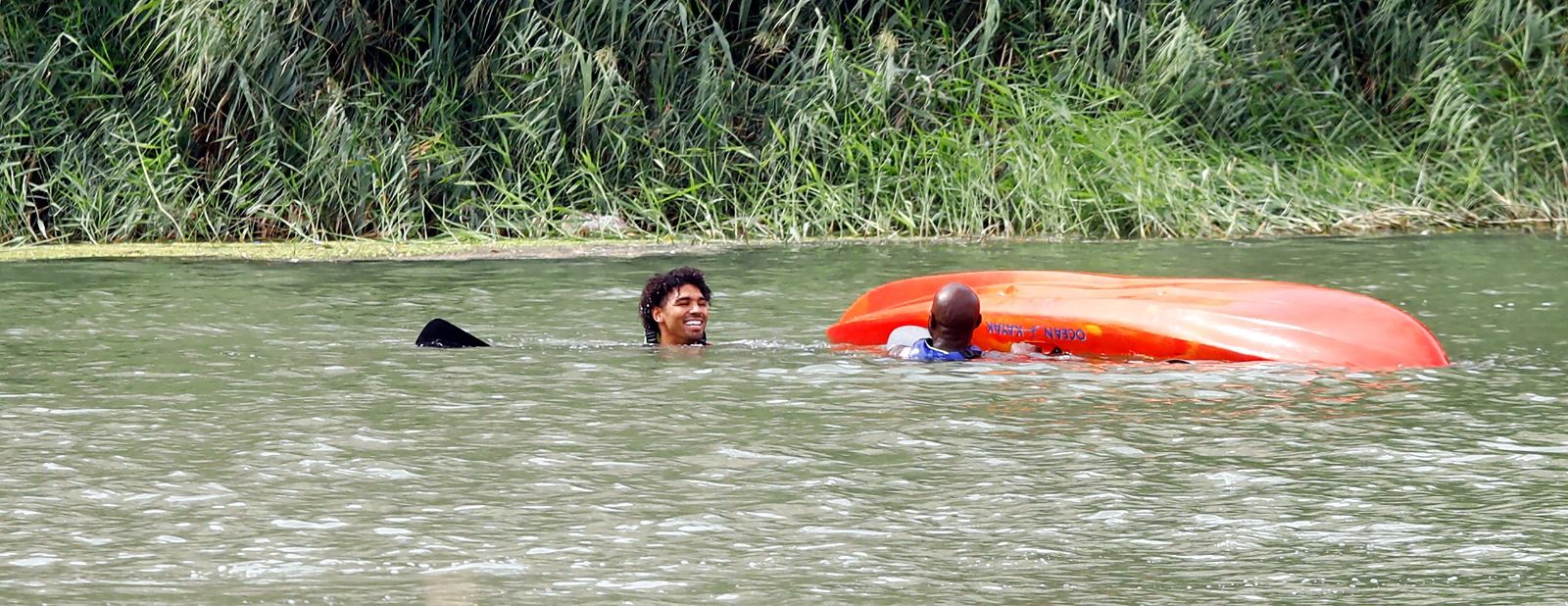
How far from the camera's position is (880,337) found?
307 inches

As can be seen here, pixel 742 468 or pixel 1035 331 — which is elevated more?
pixel 1035 331

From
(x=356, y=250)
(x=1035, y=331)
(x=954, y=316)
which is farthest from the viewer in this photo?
(x=356, y=250)

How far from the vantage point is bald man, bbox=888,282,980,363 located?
7117 millimetres

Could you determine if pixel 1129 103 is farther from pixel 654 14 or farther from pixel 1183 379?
pixel 1183 379

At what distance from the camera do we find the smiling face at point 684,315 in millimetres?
7637

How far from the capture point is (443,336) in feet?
25.0

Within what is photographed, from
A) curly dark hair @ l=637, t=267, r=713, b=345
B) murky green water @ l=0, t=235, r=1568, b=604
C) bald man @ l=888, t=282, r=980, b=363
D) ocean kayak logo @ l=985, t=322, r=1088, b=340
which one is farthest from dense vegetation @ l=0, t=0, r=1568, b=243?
bald man @ l=888, t=282, r=980, b=363

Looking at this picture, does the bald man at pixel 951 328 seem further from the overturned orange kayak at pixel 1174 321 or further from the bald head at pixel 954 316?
the overturned orange kayak at pixel 1174 321

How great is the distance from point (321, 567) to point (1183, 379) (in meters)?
3.32

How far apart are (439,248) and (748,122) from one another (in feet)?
7.10

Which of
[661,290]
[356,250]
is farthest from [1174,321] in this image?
[356,250]

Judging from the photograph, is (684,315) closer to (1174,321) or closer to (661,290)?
(661,290)

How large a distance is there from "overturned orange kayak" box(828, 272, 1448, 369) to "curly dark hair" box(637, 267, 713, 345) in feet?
1.80

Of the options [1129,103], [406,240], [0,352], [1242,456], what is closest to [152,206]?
[406,240]
